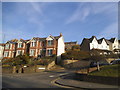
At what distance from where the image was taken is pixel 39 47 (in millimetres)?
42625

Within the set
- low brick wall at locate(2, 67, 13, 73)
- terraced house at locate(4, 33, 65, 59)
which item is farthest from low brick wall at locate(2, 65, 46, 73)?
terraced house at locate(4, 33, 65, 59)

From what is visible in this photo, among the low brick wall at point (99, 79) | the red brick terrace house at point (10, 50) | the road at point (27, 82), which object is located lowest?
the road at point (27, 82)

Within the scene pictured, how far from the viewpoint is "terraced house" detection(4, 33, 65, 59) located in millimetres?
40531

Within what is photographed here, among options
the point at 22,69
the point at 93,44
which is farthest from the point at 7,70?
the point at 93,44

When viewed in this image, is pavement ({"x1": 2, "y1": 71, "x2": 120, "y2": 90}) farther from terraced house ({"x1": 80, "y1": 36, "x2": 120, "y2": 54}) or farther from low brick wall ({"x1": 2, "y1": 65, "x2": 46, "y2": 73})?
terraced house ({"x1": 80, "y1": 36, "x2": 120, "y2": 54})

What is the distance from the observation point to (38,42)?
1698 inches

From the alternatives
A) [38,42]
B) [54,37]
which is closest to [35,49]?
[38,42]

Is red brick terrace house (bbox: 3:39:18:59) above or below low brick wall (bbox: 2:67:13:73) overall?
above

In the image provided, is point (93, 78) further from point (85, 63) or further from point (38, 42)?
point (38, 42)

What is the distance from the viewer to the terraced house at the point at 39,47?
133 feet

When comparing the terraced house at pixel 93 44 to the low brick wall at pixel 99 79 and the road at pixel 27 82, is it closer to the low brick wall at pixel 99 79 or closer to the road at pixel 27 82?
the road at pixel 27 82

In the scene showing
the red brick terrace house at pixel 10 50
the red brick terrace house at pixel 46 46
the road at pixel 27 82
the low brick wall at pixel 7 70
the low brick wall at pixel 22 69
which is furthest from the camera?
the red brick terrace house at pixel 10 50

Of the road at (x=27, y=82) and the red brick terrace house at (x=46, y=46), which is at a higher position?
the red brick terrace house at (x=46, y=46)

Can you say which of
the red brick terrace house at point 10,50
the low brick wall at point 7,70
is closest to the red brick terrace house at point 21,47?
the red brick terrace house at point 10,50
